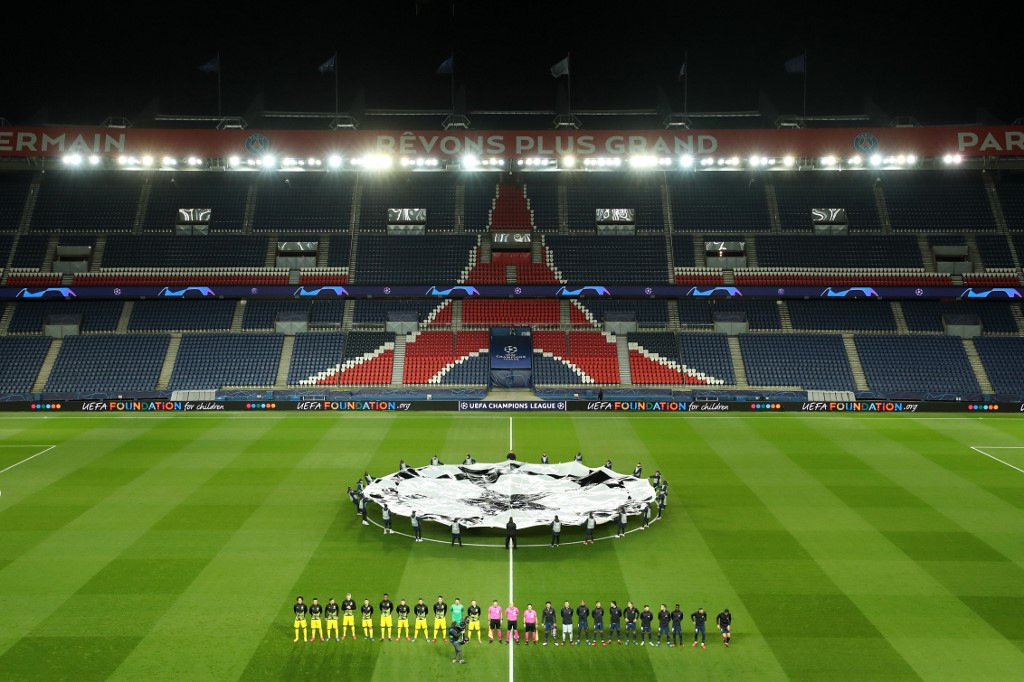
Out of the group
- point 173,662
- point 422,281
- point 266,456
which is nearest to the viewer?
point 173,662

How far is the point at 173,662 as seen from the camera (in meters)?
17.8

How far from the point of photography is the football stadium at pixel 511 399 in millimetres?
19547

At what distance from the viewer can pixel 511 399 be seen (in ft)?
A: 165

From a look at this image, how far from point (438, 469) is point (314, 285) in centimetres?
2985

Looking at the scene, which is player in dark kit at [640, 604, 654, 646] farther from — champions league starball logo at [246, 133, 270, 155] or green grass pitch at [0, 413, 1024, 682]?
champions league starball logo at [246, 133, 270, 155]

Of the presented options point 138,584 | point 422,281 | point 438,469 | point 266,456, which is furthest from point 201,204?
point 138,584

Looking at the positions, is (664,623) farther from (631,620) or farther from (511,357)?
(511,357)

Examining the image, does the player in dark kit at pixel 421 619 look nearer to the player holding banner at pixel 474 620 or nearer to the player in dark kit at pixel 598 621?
the player holding banner at pixel 474 620

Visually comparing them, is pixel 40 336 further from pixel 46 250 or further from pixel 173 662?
pixel 173 662

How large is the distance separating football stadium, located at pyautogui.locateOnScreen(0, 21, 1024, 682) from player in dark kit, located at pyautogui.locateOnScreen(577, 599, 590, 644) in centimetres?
17

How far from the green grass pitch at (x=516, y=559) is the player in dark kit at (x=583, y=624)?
0.76m

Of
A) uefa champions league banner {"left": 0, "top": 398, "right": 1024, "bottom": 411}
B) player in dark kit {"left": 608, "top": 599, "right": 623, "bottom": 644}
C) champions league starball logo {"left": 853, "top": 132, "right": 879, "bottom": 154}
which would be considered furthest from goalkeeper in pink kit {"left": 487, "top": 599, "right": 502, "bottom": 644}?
champions league starball logo {"left": 853, "top": 132, "right": 879, "bottom": 154}

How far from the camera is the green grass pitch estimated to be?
1814 cm

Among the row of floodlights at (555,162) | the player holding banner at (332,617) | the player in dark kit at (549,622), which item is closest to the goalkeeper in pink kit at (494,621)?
the player in dark kit at (549,622)
